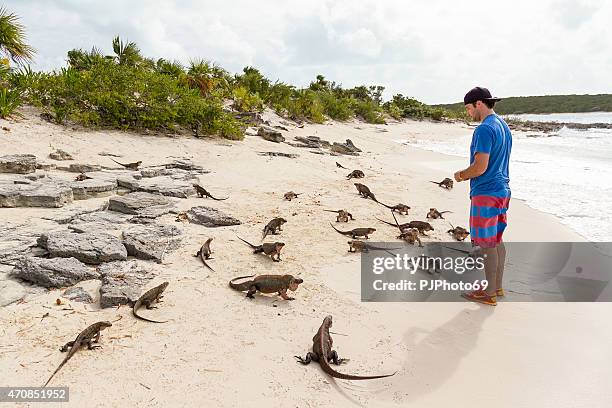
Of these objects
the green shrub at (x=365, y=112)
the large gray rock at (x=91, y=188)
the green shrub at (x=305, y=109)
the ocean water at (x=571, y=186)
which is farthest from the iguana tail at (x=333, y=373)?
the green shrub at (x=365, y=112)

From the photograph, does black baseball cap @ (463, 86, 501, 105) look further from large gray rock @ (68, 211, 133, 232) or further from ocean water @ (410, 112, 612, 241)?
large gray rock @ (68, 211, 133, 232)

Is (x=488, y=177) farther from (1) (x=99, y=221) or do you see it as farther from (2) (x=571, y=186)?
(2) (x=571, y=186)

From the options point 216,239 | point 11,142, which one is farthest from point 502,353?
point 11,142

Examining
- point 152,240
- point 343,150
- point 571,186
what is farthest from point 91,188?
point 571,186

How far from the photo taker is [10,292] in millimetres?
3734

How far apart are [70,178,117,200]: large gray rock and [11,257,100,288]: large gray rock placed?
Result: 289 cm

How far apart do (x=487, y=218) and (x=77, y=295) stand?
4.03 metres

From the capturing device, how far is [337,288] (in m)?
4.60

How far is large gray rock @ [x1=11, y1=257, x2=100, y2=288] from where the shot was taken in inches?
154

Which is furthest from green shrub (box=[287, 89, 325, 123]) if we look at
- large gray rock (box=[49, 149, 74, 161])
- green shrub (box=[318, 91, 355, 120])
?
large gray rock (box=[49, 149, 74, 161])

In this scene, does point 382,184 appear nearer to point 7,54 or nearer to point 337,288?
point 337,288

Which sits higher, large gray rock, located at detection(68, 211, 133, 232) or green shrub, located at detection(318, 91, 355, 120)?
green shrub, located at detection(318, 91, 355, 120)

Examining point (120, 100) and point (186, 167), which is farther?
point (120, 100)

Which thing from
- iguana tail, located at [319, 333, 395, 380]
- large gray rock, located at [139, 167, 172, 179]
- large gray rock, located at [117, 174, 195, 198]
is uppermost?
large gray rock, located at [139, 167, 172, 179]
